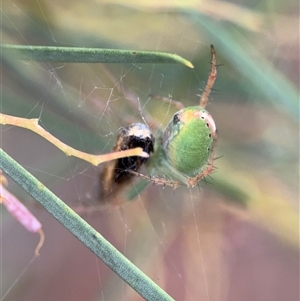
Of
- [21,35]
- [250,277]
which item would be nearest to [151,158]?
[21,35]

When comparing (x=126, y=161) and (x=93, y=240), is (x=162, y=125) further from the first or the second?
(x=93, y=240)

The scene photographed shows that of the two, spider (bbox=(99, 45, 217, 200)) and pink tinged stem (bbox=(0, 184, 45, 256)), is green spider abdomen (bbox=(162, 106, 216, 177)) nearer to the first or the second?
spider (bbox=(99, 45, 217, 200))

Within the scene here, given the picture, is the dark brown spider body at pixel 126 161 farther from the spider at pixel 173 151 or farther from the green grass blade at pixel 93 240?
the green grass blade at pixel 93 240

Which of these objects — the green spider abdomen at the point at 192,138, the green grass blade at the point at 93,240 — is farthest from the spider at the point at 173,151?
the green grass blade at the point at 93,240

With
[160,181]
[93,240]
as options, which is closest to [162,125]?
[160,181]

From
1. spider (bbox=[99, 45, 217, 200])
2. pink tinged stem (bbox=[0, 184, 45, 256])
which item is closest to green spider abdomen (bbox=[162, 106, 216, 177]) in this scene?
spider (bbox=[99, 45, 217, 200])

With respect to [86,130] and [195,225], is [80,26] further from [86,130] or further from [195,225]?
[195,225]
